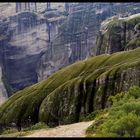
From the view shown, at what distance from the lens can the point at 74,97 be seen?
80188 millimetres

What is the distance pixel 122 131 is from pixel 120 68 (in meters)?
42.4

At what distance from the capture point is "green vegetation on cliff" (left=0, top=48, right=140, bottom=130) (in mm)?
76062

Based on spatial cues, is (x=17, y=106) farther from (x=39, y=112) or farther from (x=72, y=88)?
(x=72, y=88)

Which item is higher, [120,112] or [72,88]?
[120,112]

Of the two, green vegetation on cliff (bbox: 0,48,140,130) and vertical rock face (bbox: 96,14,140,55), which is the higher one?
green vegetation on cliff (bbox: 0,48,140,130)

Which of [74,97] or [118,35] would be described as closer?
[74,97]

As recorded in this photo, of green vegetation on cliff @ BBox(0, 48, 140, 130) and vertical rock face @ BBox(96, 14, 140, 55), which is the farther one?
vertical rock face @ BBox(96, 14, 140, 55)

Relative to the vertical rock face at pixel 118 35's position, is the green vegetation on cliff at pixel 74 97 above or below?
above

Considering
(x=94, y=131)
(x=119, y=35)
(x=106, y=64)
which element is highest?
(x=94, y=131)

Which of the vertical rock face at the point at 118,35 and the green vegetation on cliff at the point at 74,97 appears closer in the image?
the green vegetation on cliff at the point at 74,97

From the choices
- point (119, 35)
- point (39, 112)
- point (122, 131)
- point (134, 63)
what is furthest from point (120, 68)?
point (119, 35)

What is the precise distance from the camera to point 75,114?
3088 inches

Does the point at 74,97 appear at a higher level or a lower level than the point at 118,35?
higher

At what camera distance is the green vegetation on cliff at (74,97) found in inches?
2995
